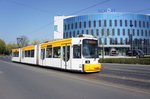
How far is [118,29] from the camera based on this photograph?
96.3 metres

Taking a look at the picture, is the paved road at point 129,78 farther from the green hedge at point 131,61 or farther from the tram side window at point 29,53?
the tram side window at point 29,53

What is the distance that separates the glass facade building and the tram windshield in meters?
72.7

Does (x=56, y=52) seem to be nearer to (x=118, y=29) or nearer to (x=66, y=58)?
(x=66, y=58)

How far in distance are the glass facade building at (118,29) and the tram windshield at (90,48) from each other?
238 ft

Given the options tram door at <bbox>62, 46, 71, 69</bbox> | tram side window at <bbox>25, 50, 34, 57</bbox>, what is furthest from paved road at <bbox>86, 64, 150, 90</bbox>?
tram side window at <bbox>25, 50, 34, 57</bbox>

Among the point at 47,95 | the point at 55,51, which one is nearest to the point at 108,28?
the point at 55,51

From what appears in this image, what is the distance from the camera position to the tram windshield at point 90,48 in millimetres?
20219

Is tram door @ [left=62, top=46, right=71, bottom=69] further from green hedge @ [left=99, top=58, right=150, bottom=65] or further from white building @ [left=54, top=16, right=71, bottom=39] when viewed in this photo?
white building @ [left=54, top=16, right=71, bottom=39]

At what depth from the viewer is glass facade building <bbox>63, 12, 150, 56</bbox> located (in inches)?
3745

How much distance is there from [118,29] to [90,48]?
7781cm

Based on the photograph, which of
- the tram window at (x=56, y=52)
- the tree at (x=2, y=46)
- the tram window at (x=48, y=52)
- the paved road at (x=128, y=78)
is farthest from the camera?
the tree at (x=2, y=46)

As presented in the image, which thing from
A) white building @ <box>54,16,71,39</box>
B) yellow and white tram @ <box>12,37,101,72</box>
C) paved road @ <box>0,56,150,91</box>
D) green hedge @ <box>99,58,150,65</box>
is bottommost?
paved road @ <box>0,56,150,91</box>

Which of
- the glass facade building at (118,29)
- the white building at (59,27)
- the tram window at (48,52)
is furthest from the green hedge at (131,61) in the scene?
the white building at (59,27)

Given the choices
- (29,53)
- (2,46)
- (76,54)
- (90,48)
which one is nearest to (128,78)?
(90,48)
